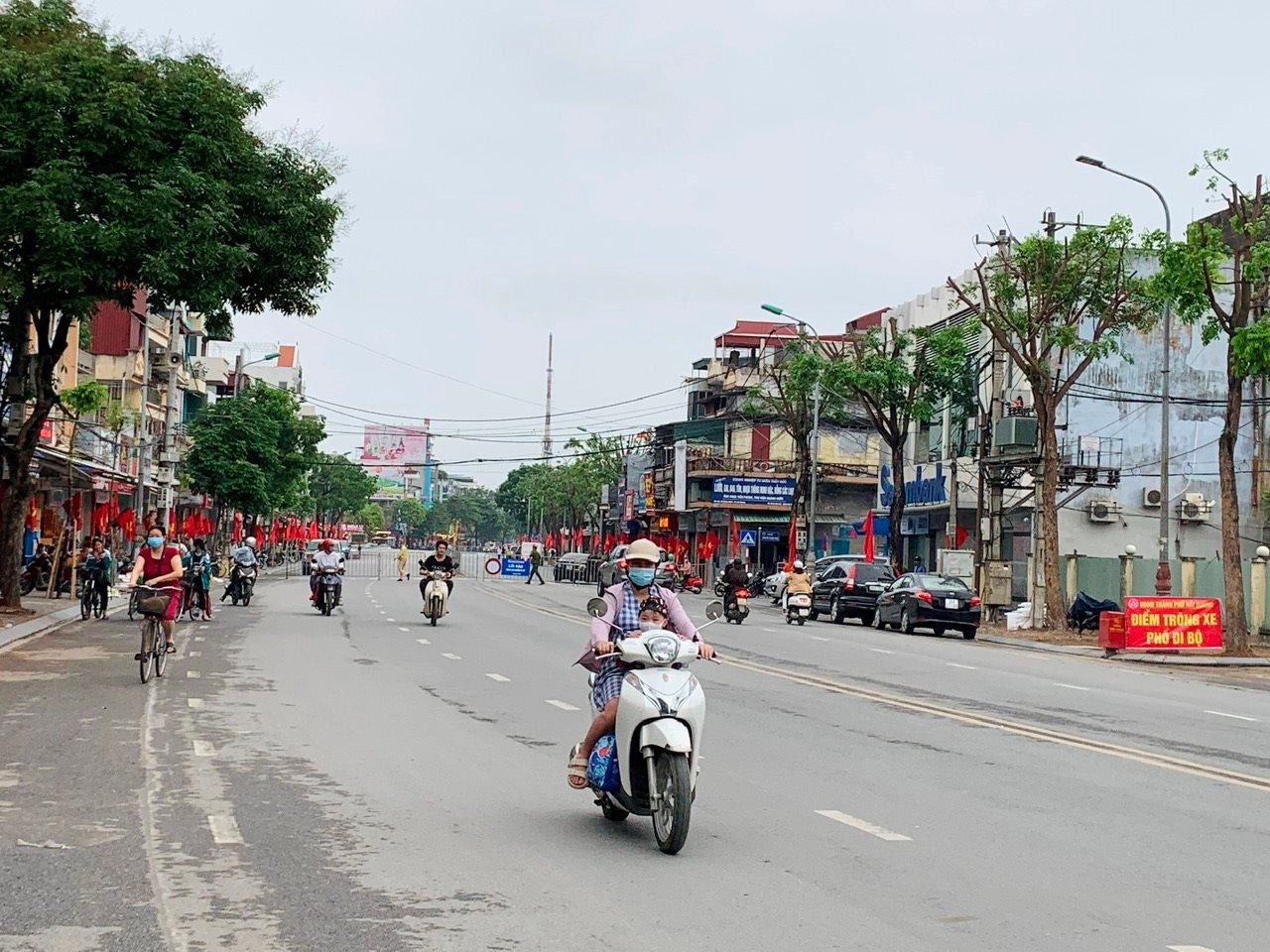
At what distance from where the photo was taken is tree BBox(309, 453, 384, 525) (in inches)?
5143

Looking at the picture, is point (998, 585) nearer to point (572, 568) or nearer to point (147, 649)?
point (147, 649)

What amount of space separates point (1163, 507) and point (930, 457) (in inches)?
1078

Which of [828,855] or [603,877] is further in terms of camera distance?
[828,855]

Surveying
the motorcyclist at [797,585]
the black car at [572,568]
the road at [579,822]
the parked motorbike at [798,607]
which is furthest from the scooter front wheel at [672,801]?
the black car at [572,568]

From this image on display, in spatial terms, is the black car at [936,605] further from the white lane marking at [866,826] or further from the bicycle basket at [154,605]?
the white lane marking at [866,826]

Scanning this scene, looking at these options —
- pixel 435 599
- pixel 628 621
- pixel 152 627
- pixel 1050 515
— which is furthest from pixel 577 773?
pixel 1050 515

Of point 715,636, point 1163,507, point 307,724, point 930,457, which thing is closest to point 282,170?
point 715,636

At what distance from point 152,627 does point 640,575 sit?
1033 centimetres

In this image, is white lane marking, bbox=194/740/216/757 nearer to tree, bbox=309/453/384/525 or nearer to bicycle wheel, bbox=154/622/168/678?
bicycle wheel, bbox=154/622/168/678

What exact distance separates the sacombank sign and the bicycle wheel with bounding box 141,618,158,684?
4206cm

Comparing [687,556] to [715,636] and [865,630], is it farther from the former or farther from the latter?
[715,636]

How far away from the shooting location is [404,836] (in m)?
9.02

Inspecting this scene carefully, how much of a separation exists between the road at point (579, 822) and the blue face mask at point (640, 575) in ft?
4.67

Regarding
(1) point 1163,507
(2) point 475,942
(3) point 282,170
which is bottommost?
(2) point 475,942
